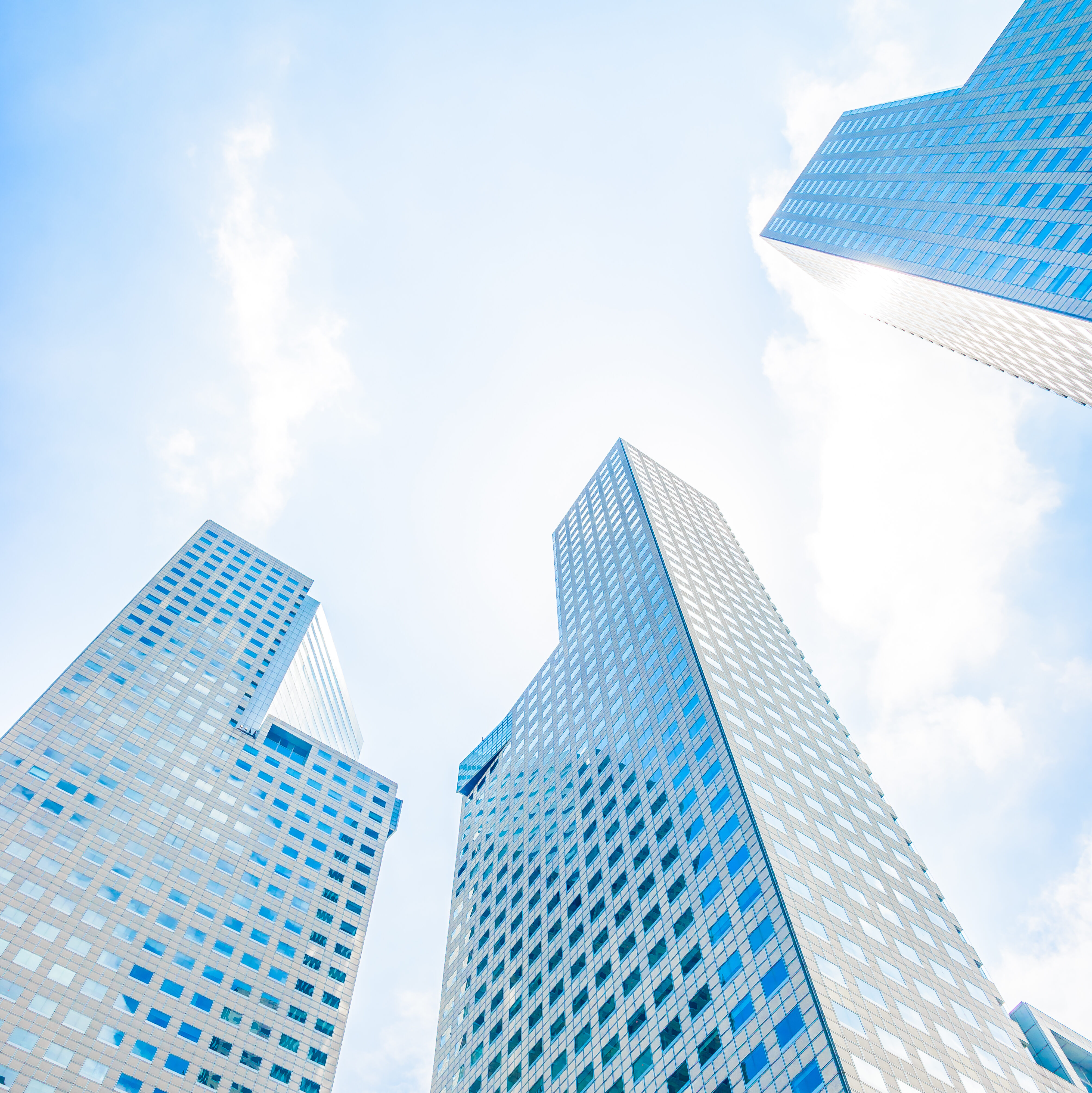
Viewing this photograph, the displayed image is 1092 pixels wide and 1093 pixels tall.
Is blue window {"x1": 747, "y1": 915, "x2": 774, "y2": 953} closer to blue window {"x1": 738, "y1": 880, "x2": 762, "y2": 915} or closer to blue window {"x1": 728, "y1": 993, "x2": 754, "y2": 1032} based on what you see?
blue window {"x1": 738, "y1": 880, "x2": 762, "y2": 915}

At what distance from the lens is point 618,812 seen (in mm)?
62375

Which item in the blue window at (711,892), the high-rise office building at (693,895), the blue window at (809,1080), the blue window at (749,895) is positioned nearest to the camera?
the blue window at (809,1080)

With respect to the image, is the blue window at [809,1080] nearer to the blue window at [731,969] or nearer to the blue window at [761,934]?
the blue window at [731,969]

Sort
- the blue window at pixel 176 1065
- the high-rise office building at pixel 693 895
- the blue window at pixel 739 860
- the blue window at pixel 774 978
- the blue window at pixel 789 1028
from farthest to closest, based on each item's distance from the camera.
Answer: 1. the blue window at pixel 176 1065
2. the blue window at pixel 739 860
3. the high-rise office building at pixel 693 895
4. the blue window at pixel 774 978
5. the blue window at pixel 789 1028

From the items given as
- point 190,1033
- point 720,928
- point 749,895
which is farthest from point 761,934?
point 190,1033

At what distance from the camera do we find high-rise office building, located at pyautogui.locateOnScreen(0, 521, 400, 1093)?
191 ft

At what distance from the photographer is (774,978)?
39562 millimetres

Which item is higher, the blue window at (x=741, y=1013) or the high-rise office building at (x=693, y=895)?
the high-rise office building at (x=693, y=895)

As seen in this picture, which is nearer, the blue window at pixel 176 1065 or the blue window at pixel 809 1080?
the blue window at pixel 809 1080

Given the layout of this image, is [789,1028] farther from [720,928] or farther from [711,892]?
[711,892]

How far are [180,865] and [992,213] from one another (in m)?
96.5

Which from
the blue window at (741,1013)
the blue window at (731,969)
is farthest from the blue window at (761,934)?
the blue window at (741,1013)

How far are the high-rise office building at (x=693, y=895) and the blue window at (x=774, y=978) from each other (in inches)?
3.8

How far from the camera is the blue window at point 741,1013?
39312mm
